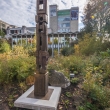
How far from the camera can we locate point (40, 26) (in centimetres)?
207

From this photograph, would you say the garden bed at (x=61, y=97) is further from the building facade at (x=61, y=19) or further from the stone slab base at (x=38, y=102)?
the building facade at (x=61, y=19)

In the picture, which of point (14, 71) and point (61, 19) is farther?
point (61, 19)

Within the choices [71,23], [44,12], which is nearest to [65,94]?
[44,12]

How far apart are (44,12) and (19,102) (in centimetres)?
186

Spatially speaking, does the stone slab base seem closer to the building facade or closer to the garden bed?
the garden bed

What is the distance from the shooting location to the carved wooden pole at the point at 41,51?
80.8 inches

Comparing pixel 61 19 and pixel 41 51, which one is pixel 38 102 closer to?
A: pixel 41 51

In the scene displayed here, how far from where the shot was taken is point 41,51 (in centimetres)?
211

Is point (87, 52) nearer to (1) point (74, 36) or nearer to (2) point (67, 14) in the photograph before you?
(1) point (74, 36)

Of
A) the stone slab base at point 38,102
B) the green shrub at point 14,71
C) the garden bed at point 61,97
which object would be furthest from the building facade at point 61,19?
the stone slab base at point 38,102

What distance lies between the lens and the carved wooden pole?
80.8 inches

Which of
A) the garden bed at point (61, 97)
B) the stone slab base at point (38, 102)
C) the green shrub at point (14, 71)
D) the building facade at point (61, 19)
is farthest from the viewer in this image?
the building facade at point (61, 19)

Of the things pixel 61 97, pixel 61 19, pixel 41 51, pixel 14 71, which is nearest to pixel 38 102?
pixel 61 97

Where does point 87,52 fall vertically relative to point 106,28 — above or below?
below
